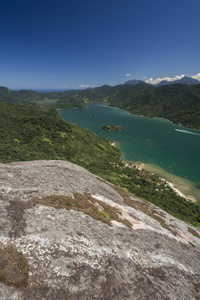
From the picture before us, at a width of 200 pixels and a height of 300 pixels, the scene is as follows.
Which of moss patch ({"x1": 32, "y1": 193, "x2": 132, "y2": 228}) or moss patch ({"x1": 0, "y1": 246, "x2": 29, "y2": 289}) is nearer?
moss patch ({"x1": 0, "y1": 246, "x2": 29, "y2": 289})

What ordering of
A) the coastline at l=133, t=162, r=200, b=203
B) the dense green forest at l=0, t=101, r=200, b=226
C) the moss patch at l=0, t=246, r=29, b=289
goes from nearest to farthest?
1. the moss patch at l=0, t=246, r=29, b=289
2. the dense green forest at l=0, t=101, r=200, b=226
3. the coastline at l=133, t=162, r=200, b=203

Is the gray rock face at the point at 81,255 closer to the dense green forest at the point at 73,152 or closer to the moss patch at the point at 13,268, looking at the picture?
the moss patch at the point at 13,268

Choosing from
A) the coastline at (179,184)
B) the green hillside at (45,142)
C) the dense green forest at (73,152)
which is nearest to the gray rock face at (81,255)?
the dense green forest at (73,152)

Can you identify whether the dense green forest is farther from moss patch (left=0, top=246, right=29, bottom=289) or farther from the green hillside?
moss patch (left=0, top=246, right=29, bottom=289)

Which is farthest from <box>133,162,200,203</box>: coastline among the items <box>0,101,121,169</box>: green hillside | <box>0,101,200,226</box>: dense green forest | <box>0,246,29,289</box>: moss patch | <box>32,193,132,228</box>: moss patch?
<box>0,246,29,289</box>: moss patch

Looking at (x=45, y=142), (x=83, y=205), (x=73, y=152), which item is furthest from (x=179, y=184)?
(x=45, y=142)

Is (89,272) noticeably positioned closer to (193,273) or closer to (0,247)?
(0,247)

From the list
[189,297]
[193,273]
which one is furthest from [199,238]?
[189,297]
